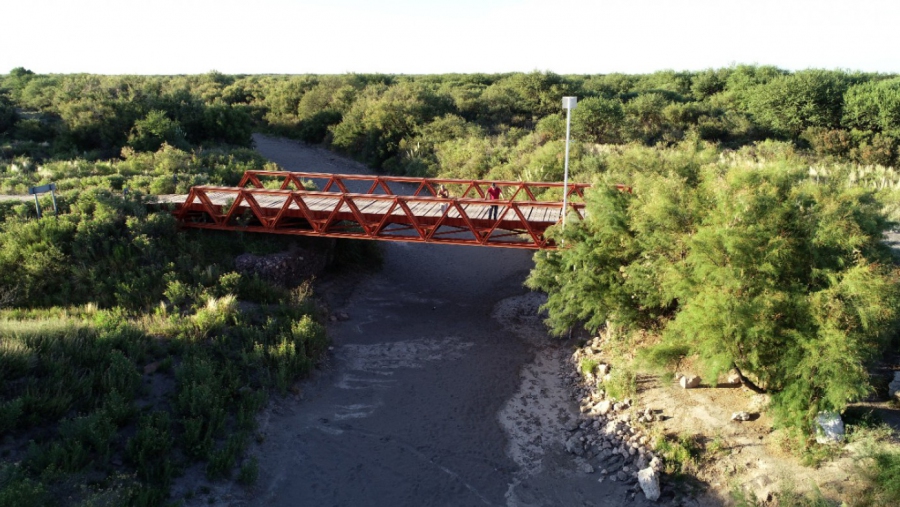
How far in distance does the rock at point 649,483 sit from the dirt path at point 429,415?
18 centimetres

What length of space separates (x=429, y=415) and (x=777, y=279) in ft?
24.5

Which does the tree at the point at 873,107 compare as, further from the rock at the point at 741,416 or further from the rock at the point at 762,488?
the rock at the point at 762,488

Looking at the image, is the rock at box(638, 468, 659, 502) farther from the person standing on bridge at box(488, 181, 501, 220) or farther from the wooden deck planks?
the person standing on bridge at box(488, 181, 501, 220)

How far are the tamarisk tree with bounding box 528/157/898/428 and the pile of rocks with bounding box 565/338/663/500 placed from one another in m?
1.81

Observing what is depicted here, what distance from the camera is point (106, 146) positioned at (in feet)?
96.0

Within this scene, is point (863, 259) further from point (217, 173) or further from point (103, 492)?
point (217, 173)

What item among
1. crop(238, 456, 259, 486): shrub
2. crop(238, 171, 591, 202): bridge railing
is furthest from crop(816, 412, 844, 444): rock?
crop(238, 456, 259, 486): shrub

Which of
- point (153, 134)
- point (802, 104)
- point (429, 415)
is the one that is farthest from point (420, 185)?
point (802, 104)

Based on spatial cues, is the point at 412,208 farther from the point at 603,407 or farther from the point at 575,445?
the point at 575,445

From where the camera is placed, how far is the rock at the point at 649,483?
929 centimetres

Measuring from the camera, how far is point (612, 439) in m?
10.8

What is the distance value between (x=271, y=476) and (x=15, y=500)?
3878mm

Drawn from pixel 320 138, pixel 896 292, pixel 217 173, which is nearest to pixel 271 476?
pixel 896 292

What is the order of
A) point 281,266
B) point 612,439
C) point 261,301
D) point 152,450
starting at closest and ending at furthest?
1. point 152,450
2. point 612,439
3. point 261,301
4. point 281,266
